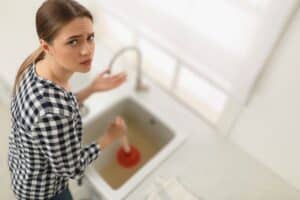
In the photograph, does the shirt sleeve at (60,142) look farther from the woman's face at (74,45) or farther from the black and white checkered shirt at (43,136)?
the woman's face at (74,45)

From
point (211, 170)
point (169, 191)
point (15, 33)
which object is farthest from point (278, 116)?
point (15, 33)

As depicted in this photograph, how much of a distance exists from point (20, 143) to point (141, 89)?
843mm

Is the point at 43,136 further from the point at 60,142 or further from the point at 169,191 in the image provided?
the point at 169,191

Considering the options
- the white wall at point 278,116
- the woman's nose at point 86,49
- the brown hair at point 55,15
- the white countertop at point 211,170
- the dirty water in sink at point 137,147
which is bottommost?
the dirty water in sink at point 137,147

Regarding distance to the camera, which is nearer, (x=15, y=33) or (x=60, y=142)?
(x=60, y=142)

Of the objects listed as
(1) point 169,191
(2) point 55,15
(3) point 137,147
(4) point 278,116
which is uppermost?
(2) point 55,15

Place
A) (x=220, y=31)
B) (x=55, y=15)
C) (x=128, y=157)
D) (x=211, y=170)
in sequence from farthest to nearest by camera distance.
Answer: (x=128, y=157) → (x=211, y=170) → (x=220, y=31) → (x=55, y=15)

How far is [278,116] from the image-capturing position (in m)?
1.07

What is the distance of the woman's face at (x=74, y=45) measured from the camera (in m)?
0.61

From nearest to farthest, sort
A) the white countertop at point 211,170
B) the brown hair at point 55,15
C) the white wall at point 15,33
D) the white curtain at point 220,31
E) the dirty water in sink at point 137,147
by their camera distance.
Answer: the brown hair at point 55,15, the white curtain at point 220,31, the white wall at point 15,33, the white countertop at point 211,170, the dirty water in sink at point 137,147

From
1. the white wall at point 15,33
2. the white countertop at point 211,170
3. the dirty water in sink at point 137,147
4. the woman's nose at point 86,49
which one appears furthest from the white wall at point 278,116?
the white wall at point 15,33

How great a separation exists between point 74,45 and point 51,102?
0.16 m

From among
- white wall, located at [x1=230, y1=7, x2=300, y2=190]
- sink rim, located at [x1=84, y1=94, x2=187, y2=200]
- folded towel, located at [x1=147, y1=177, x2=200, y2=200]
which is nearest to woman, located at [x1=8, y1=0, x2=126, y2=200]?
sink rim, located at [x1=84, y1=94, x2=187, y2=200]

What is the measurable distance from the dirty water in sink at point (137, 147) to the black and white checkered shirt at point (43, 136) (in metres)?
0.54
